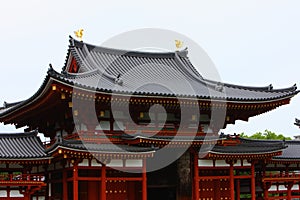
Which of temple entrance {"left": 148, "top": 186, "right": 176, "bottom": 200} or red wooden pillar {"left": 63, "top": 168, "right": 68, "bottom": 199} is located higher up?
red wooden pillar {"left": 63, "top": 168, "right": 68, "bottom": 199}

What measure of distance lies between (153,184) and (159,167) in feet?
3.45

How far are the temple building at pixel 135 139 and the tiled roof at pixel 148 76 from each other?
8 cm

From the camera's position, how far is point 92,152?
Answer: 21781 mm

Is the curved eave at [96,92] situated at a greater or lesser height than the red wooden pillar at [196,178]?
greater

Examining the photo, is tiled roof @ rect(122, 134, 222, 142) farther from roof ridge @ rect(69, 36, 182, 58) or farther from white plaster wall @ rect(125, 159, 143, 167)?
roof ridge @ rect(69, 36, 182, 58)

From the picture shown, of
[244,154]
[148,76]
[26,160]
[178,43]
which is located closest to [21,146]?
[26,160]

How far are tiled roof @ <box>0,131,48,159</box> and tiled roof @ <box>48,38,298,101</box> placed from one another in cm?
397

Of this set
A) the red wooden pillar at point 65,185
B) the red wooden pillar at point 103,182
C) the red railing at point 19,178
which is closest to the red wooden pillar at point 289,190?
the red wooden pillar at point 103,182

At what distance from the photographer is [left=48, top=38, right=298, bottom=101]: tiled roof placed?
24.9m

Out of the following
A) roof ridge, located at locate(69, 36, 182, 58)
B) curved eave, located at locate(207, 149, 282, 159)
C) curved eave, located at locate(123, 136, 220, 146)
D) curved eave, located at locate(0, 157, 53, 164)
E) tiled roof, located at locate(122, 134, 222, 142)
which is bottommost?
curved eave, located at locate(0, 157, 53, 164)

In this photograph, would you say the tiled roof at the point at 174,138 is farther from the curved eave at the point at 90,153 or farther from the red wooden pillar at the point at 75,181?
the red wooden pillar at the point at 75,181

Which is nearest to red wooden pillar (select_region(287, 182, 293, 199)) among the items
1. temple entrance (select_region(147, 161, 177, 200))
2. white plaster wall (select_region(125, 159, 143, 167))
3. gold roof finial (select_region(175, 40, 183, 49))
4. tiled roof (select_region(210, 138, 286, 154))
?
tiled roof (select_region(210, 138, 286, 154))

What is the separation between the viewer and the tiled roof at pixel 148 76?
24906mm

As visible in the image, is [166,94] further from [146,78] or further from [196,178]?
[196,178]
